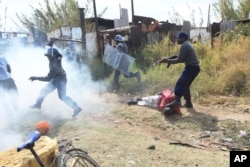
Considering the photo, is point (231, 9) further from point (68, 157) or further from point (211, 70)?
point (68, 157)

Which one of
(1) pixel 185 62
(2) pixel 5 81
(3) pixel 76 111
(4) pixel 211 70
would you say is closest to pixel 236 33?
(4) pixel 211 70

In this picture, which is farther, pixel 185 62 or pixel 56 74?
pixel 185 62

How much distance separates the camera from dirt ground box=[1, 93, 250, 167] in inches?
207

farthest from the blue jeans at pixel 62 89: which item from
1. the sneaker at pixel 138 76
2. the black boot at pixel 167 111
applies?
the sneaker at pixel 138 76

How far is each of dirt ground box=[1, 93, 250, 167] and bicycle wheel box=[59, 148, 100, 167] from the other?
1136mm

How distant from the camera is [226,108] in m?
8.45

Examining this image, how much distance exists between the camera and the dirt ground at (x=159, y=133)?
5250mm

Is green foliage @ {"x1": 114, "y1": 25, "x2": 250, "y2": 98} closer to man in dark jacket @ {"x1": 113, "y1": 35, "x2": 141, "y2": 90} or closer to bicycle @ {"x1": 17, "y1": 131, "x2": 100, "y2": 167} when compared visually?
man in dark jacket @ {"x1": 113, "y1": 35, "x2": 141, "y2": 90}

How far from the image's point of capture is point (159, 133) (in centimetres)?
683

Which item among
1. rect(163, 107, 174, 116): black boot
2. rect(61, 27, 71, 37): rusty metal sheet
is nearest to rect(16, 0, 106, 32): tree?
rect(61, 27, 71, 37): rusty metal sheet

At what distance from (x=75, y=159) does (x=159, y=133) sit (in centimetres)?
336

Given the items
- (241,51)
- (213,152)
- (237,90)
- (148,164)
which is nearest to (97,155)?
(148,164)

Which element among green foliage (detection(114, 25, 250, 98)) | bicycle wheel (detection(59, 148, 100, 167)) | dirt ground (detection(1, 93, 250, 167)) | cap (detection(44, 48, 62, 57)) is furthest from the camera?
green foliage (detection(114, 25, 250, 98))

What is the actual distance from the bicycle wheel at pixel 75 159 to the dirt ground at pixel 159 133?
1136mm
